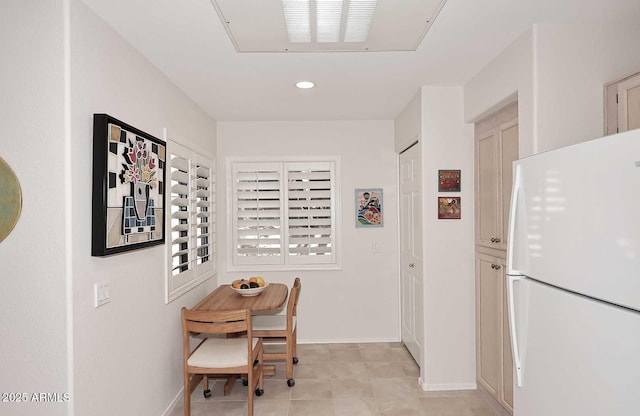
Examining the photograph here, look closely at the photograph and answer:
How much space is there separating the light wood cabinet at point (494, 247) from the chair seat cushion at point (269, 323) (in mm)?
1657

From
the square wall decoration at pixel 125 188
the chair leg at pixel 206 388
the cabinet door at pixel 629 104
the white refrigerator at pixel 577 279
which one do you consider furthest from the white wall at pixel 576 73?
the chair leg at pixel 206 388

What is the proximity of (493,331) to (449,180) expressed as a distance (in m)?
1.21

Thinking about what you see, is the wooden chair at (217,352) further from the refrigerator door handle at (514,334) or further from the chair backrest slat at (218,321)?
the refrigerator door handle at (514,334)

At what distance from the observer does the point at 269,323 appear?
3.45 metres

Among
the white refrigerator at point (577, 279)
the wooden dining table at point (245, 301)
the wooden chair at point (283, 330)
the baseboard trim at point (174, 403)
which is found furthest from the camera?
the wooden chair at point (283, 330)

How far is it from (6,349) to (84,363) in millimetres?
315

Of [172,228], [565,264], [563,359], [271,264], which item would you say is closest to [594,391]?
[563,359]

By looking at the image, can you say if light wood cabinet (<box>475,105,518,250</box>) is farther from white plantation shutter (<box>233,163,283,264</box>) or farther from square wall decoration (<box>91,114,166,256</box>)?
square wall decoration (<box>91,114,166,256</box>)

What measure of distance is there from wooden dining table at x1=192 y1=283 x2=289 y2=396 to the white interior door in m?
1.25

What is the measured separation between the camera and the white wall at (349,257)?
430 centimetres

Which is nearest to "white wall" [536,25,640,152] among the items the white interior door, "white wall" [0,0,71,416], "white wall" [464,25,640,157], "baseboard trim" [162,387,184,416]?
"white wall" [464,25,640,157]

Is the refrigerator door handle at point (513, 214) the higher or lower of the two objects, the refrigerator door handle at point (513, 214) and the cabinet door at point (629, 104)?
the lower

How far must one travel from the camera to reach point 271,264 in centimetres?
428

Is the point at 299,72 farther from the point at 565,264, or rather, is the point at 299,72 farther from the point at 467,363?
the point at 467,363
